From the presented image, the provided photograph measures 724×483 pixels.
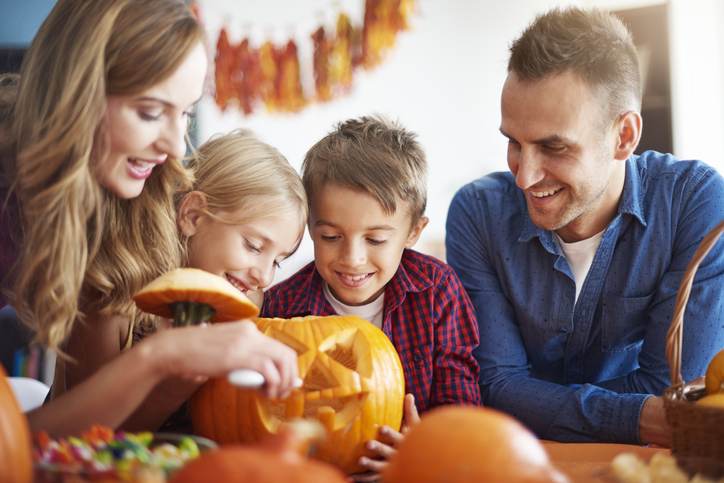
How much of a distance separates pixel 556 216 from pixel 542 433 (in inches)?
19.1

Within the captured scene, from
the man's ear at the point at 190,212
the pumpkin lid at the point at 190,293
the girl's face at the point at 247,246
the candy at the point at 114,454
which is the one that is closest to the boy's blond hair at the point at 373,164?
the girl's face at the point at 247,246

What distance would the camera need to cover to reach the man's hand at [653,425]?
4.99 feet

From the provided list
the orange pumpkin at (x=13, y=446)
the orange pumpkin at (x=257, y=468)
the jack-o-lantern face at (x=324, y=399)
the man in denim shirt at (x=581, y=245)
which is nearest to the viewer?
the orange pumpkin at (x=257, y=468)

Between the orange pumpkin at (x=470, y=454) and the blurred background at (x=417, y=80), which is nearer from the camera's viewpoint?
the orange pumpkin at (x=470, y=454)

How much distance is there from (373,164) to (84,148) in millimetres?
Result: 658

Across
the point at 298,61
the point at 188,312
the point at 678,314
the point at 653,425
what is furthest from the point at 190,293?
the point at 298,61

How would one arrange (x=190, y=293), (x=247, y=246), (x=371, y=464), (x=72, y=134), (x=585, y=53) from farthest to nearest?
(x=585, y=53), (x=247, y=246), (x=371, y=464), (x=72, y=134), (x=190, y=293)

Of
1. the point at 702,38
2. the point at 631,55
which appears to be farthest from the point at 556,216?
the point at 702,38

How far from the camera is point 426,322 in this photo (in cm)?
171

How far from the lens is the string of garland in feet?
15.2

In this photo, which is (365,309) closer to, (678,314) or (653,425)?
(653,425)

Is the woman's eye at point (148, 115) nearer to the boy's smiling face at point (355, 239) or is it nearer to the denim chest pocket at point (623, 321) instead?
the boy's smiling face at point (355, 239)

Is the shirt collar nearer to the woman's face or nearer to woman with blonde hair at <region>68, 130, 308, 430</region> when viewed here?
woman with blonde hair at <region>68, 130, 308, 430</region>

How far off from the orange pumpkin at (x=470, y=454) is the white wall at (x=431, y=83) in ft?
12.8
